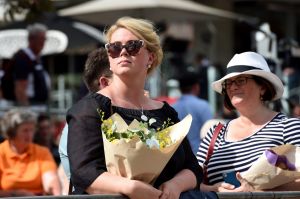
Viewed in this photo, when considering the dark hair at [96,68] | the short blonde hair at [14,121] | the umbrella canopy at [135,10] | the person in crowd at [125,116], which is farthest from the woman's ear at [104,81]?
the umbrella canopy at [135,10]

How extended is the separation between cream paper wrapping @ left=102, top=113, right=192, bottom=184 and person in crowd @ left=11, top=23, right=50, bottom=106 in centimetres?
800

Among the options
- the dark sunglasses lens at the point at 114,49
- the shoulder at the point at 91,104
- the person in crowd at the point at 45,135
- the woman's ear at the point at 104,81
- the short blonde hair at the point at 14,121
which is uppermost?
the dark sunglasses lens at the point at 114,49

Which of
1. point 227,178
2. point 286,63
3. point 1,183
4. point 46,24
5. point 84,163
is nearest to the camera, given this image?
point 84,163

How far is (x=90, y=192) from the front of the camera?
16.0 ft

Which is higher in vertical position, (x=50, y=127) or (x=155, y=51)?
(x=155, y=51)

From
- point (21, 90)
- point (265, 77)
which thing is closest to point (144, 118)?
point (265, 77)

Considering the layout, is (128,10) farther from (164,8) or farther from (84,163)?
(84,163)

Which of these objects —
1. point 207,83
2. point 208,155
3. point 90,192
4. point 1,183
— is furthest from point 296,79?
point 90,192

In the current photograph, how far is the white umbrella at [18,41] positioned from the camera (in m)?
13.7

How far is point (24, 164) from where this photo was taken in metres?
8.60

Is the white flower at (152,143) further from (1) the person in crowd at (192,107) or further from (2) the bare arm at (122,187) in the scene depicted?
(1) the person in crowd at (192,107)

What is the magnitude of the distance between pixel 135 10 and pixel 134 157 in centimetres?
1150

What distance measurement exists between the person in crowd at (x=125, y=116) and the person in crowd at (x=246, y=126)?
66cm

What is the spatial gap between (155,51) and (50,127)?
6002mm
